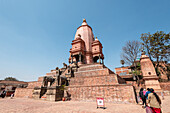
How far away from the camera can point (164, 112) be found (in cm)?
488

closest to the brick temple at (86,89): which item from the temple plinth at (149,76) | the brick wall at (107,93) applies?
the brick wall at (107,93)

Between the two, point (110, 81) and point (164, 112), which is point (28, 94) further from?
point (164, 112)

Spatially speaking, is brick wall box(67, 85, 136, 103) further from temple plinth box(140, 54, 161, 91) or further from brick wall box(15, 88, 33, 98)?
brick wall box(15, 88, 33, 98)

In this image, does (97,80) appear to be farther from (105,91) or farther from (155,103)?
(155,103)

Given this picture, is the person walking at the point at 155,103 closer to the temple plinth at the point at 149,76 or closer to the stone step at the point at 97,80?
the stone step at the point at 97,80

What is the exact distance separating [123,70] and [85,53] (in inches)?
830

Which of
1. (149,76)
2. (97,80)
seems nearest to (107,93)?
(97,80)

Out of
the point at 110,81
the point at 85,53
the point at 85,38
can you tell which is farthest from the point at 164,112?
the point at 85,38

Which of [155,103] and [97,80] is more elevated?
[97,80]

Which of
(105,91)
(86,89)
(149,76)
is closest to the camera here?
(105,91)

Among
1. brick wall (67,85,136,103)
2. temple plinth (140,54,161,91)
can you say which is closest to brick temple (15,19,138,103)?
brick wall (67,85,136,103)

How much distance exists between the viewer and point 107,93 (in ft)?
30.1

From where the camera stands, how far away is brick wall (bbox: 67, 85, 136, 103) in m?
8.27

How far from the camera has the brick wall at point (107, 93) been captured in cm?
827
